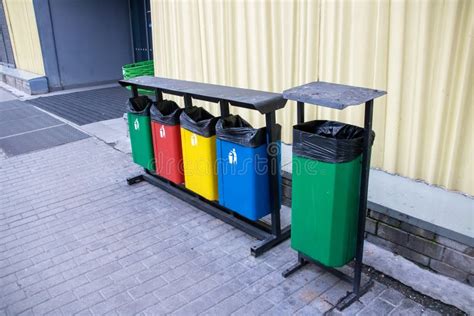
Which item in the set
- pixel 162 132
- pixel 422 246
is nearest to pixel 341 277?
pixel 422 246

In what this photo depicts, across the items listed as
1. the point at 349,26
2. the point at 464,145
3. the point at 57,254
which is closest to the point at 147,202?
the point at 57,254

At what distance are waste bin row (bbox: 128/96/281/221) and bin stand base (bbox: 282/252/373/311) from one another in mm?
549

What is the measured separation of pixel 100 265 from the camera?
349 cm

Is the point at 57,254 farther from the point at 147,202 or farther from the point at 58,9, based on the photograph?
the point at 58,9

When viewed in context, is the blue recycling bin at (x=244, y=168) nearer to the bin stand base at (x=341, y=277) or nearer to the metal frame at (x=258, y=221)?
the metal frame at (x=258, y=221)

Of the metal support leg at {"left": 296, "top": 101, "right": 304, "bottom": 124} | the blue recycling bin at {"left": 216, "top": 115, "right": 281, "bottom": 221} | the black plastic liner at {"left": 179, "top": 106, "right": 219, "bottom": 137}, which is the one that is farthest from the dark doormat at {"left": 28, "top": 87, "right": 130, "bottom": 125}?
the metal support leg at {"left": 296, "top": 101, "right": 304, "bottom": 124}

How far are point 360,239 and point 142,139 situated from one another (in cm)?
291

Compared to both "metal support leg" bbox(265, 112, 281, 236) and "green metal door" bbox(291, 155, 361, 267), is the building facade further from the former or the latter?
"green metal door" bbox(291, 155, 361, 267)

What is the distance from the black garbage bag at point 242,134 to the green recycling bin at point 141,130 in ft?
4.40

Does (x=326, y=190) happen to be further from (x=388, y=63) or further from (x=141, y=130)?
(x=141, y=130)

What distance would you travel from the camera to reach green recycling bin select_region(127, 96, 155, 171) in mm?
4688

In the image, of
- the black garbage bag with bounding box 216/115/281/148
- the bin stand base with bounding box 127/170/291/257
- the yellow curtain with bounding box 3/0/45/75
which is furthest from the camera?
the yellow curtain with bounding box 3/0/45/75

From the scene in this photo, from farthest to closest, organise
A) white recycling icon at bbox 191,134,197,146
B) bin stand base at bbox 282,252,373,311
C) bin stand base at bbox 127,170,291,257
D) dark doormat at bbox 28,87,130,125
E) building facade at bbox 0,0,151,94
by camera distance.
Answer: building facade at bbox 0,0,151,94, dark doormat at bbox 28,87,130,125, white recycling icon at bbox 191,134,197,146, bin stand base at bbox 127,170,291,257, bin stand base at bbox 282,252,373,311

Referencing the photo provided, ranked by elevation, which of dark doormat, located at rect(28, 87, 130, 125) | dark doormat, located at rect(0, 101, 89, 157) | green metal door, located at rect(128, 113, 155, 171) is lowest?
dark doormat, located at rect(0, 101, 89, 157)
